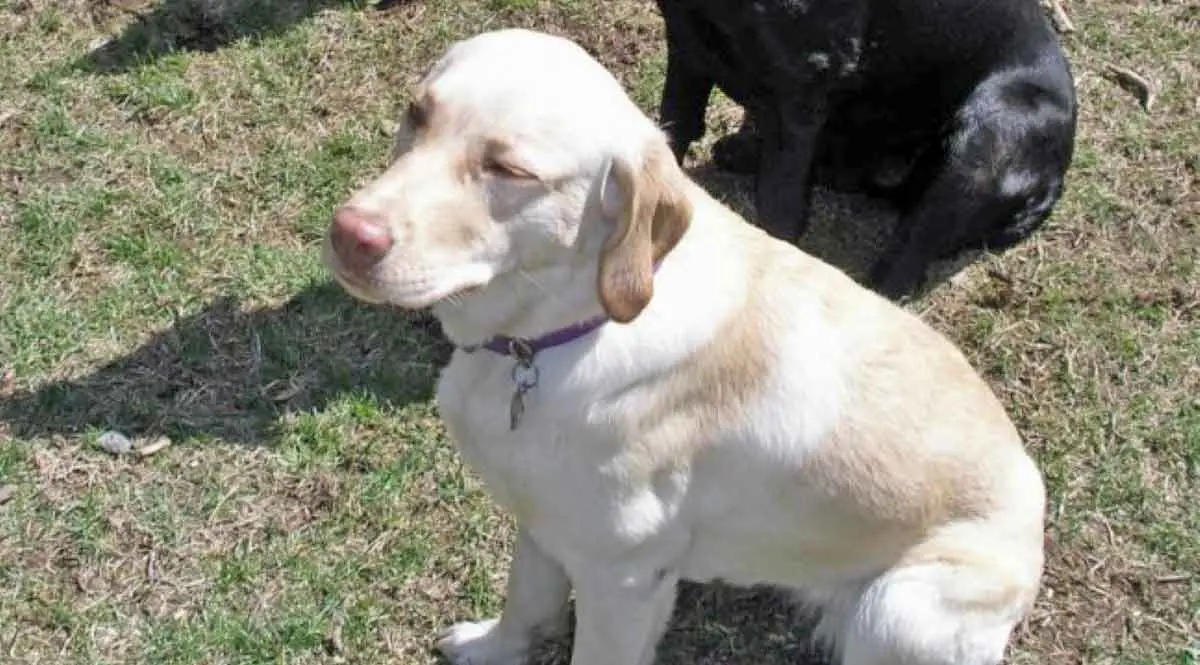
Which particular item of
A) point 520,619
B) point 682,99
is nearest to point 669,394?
point 520,619

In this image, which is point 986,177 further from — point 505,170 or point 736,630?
point 505,170

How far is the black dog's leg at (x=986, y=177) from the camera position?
401 centimetres

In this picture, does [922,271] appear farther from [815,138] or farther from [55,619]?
[55,619]

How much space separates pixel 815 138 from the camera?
3943 millimetres

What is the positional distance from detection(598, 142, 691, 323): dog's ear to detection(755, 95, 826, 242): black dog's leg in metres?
1.64

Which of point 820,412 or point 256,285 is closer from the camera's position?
point 820,412

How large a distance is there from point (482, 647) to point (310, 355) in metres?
1.06

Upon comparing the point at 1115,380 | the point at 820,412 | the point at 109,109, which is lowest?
the point at 1115,380

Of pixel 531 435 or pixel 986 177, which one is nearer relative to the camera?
pixel 531 435

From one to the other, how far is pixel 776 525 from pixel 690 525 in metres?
0.17

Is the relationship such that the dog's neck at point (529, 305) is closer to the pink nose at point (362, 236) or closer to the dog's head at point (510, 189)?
the dog's head at point (510, 189)

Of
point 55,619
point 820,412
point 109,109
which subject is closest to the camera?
point 820,412

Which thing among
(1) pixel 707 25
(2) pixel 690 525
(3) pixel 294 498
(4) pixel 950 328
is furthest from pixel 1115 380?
(3) pixel 294 498

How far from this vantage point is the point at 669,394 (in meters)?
2.56
